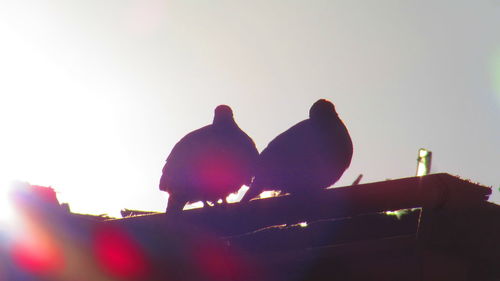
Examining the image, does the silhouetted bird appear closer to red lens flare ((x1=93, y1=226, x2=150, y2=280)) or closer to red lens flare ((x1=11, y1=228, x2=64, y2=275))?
red lens flare ((x1=93, y1=226, x2=150, y2=280))

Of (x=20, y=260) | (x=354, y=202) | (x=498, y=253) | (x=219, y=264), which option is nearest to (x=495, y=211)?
(x=498, y=253)

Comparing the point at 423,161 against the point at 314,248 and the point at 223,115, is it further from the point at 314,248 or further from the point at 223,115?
the point at 314,248

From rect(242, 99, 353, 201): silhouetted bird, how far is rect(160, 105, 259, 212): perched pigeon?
24 cm

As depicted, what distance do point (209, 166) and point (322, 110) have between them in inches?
42.8

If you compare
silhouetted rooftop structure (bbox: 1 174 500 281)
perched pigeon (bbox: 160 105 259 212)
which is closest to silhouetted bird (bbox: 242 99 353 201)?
perched pigeon (bbox: 160 105 259 212)

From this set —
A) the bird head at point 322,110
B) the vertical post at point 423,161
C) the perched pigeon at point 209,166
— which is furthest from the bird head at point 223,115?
the vertical post at point 423,161

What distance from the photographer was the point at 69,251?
318 centimetres

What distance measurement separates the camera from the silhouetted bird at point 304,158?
15.8 feet

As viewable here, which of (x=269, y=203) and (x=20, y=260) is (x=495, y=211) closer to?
(x=269, y=203)

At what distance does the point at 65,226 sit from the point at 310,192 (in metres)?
1.35

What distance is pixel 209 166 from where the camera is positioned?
523 centimetres

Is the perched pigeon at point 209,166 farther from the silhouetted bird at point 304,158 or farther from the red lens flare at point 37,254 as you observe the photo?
the red lens flare at point 37,254

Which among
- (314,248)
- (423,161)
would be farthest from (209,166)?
(423,161)

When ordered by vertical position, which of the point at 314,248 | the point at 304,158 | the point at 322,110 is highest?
the point at 322,110
